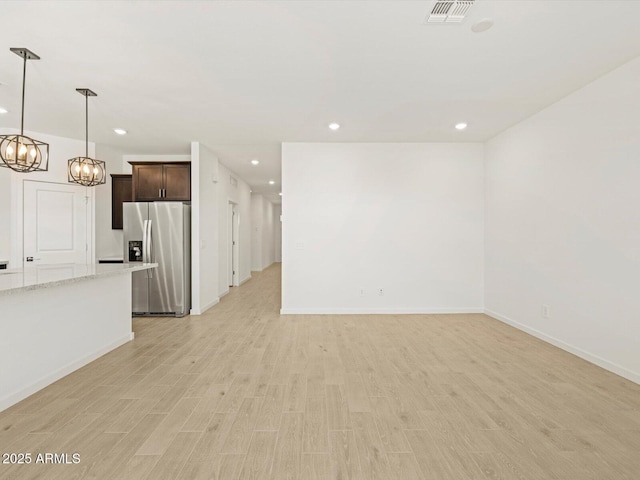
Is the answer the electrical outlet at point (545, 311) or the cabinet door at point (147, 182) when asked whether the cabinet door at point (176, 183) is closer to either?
the cabinet door at point (147, 182)

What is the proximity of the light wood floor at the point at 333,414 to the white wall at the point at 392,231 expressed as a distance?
155cm

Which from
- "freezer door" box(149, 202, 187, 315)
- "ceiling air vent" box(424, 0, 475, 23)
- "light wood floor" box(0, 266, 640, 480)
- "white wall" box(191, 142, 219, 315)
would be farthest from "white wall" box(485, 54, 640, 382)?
"freezer door" box(149, 202, 187, 315)

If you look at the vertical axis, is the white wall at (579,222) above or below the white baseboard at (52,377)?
above

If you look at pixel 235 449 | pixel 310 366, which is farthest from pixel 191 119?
pixel 235 449

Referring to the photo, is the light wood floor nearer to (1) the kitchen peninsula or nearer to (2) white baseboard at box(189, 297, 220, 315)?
(1) the kitchen peninsula

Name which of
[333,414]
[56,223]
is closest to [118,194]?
[56,223]

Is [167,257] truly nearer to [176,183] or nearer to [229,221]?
[176,183]

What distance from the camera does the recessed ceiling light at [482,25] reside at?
2.32 m

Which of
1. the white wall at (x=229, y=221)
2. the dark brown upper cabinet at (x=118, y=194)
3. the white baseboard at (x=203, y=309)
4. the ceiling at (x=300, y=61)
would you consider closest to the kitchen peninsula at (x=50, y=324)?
the white baseboard at (x=203, y=309)

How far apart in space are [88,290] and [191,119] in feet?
8.21

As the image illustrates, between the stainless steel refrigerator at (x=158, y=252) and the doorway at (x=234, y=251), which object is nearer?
the stainless steel refrigerator at (x=158, y=252)

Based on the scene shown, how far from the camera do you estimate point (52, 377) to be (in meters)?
2.80

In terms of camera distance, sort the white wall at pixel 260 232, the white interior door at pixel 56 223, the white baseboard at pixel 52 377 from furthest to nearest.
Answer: the white wall at pixel 260 232 < the white interior door at pixel 56 223 < the white baseboard at pixel 52 377

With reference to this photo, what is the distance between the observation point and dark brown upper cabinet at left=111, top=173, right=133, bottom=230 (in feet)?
19.2
